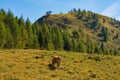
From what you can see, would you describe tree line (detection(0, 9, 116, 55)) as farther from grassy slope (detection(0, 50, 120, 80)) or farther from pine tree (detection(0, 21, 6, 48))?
grassy slope (detection(0, 50, 120, 80))

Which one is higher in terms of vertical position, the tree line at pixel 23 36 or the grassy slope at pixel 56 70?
the tree line at pixel 23 36

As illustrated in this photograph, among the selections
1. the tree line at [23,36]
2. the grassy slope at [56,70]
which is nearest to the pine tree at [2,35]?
the tree line at [23,36]

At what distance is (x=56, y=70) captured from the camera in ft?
132

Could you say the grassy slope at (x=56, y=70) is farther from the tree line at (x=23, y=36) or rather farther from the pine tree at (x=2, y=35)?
the tree line at (x=23, y=36)

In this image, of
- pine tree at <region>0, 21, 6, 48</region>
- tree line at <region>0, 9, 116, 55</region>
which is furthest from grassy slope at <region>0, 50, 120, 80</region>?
tree line at <region>0, 9, 116, 55</region>

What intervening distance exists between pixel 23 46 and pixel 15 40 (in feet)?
15.8

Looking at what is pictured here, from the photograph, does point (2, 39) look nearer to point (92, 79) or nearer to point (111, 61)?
point (111, 61)

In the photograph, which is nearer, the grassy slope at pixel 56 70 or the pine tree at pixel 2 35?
the grassy slope at pixel 56 70

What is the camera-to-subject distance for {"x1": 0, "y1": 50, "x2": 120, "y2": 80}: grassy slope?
119ft

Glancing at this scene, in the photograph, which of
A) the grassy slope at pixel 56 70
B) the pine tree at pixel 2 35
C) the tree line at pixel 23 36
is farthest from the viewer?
the tree line at pixel 23 36

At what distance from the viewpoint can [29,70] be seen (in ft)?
126

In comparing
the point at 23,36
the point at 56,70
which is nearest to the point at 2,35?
the point at 23,36

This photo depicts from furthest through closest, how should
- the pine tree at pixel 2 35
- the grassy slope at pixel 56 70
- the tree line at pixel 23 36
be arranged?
the tree line at pixel 23 36 < the pine tree at pixel 2 35 < the grassy slope at pixel 56 70

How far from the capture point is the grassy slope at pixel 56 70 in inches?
1426
